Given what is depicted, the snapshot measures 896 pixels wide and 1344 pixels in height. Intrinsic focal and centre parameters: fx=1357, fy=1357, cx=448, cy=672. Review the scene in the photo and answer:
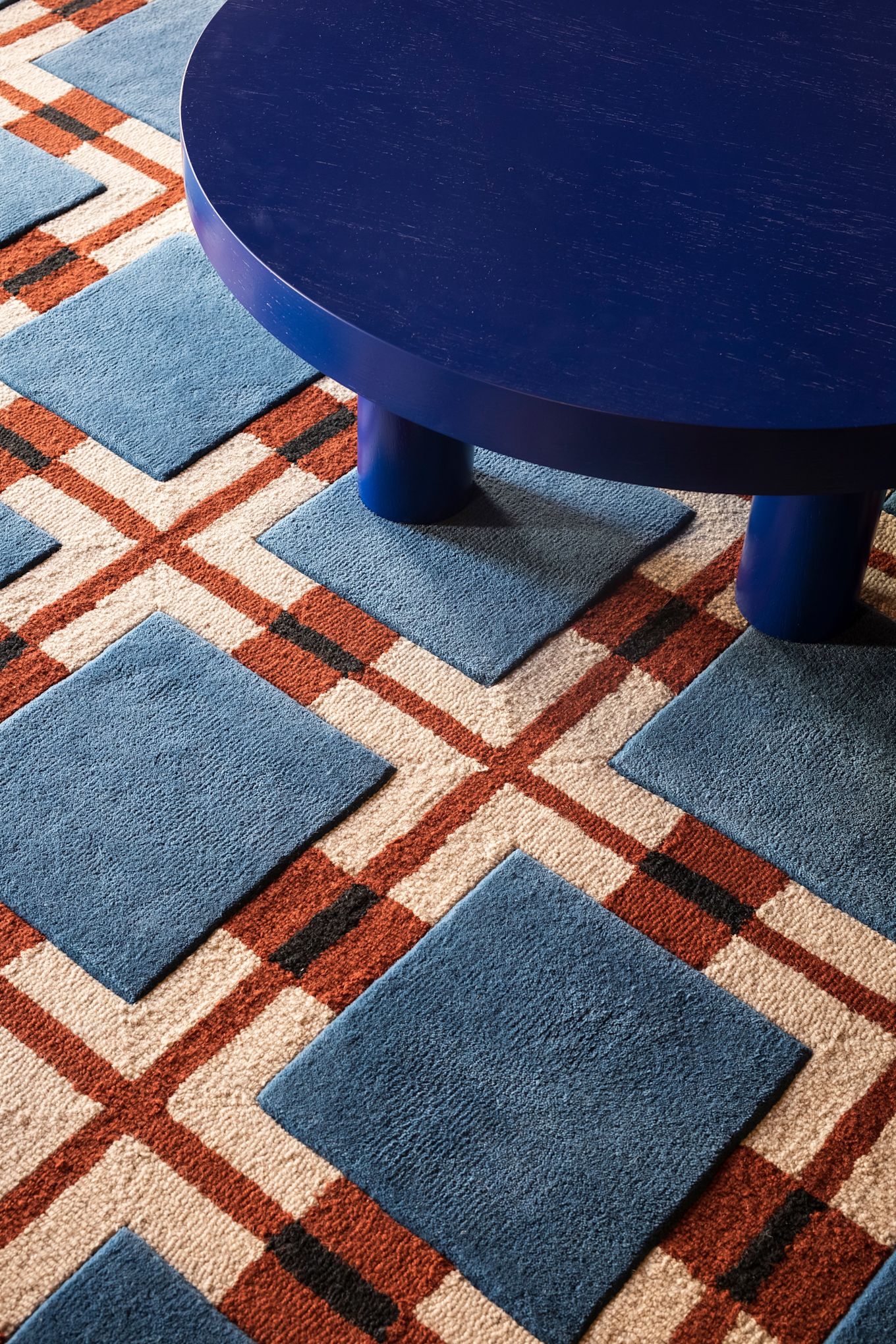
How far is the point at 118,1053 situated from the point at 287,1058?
0.41 feet

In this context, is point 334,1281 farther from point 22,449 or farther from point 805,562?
point 22,449

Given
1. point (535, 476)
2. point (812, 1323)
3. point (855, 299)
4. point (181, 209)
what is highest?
point (855, 299)

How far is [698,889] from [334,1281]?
41 cm

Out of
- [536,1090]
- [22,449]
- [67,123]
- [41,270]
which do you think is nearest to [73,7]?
[67,123]

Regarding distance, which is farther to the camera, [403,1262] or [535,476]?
[535,476]

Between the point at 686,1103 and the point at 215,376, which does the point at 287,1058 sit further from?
the point at 215,376

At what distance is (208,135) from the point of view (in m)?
1.02

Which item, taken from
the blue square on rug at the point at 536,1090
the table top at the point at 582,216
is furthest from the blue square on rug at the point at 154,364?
the blue square on rug at the point at 536,1090

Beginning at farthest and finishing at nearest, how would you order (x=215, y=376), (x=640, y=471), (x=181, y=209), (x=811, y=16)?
1. (x=181, y=209)
2. (x=215, y=376)
3. (x=811, y=16)
4. (x=640, y=471)

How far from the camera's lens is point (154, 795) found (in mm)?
1131

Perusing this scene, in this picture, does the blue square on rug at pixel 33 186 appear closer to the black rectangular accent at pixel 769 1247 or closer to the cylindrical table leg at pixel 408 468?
the cylindrical table leg at pixel 408 468

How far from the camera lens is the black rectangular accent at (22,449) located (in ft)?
4.61

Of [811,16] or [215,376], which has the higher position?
[811,16]

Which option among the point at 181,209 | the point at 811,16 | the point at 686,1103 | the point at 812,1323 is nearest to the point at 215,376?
the point at 181,209
